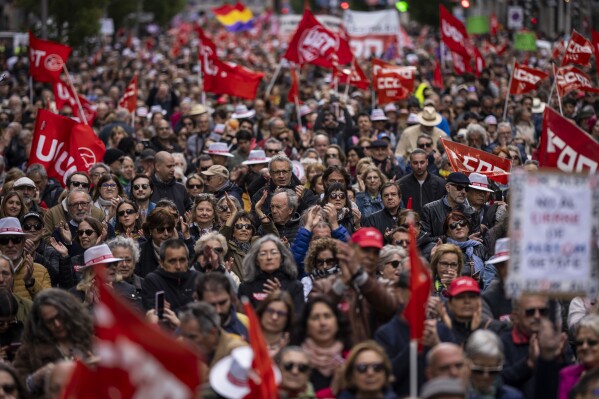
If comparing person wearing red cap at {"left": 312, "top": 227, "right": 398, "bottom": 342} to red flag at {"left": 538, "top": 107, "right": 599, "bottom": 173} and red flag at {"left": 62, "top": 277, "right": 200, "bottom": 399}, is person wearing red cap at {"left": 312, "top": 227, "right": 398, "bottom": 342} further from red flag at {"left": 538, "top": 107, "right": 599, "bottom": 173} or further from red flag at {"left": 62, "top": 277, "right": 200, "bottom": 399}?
red flag at {"left": 62, "top": 277, "right": 200, "bottom": 399}

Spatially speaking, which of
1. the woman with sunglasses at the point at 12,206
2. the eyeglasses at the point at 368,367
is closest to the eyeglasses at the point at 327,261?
the eyeglasses at the point at 368,367

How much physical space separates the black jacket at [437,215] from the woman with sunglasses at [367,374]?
5840 millimetres

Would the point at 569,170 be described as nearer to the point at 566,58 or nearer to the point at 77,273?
the point at 77,273

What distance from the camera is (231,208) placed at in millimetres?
12922

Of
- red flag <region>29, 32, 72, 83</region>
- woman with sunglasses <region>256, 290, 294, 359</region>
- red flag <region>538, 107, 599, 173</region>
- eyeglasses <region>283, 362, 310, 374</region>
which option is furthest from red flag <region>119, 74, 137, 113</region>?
eyeglasses <region>283, 362, 310, 374</region>

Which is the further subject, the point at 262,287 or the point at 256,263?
the point at 256,263

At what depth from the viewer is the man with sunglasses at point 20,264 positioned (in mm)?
11078

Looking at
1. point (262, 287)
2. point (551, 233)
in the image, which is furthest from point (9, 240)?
point (551, 233)

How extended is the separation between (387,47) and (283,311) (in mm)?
31995

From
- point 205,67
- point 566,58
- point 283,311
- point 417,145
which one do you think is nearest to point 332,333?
point 283,311

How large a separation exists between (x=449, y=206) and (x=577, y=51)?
8.39 metres

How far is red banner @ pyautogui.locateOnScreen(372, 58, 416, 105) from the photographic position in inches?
918

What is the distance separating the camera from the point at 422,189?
1520cm

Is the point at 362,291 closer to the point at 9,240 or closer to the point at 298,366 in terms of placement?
the point at 298,366
